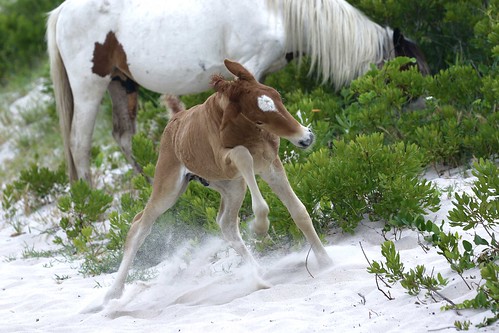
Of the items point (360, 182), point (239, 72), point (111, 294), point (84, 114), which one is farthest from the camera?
point (84, 114)

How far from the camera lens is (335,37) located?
6.37m

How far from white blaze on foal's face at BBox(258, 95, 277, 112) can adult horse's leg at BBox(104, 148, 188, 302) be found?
0.70 m

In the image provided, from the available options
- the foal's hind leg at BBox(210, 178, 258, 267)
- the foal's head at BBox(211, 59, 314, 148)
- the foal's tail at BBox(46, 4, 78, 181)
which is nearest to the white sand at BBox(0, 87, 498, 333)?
the foal's hind leg at BBox(210, 178, 258, 267)

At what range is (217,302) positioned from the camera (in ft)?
13.8

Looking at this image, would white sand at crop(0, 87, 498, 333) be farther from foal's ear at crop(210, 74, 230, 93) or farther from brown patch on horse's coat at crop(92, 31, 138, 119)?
brown patch on horse's coat at crop(92, 31, 138, 119)

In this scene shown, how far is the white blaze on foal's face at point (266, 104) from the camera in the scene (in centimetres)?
369

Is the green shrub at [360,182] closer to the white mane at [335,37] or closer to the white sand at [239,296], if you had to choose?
the white sand at [239,296]

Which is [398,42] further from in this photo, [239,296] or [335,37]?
[239,296]

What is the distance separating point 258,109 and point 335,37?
281 centimetres

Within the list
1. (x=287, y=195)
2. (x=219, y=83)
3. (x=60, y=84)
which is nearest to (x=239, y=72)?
(x=219, y=83)

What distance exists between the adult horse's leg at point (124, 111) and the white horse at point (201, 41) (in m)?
0.21

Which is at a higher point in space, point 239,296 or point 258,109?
point 258,109

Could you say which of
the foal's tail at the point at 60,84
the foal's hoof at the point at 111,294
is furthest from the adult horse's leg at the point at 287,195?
the foal's tail at the point at 60,84

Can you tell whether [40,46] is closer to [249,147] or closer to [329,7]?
[329,7]
